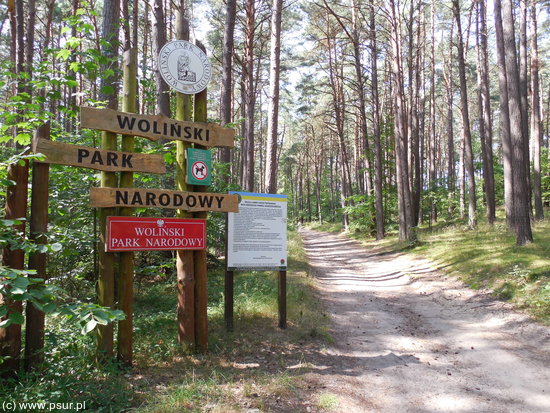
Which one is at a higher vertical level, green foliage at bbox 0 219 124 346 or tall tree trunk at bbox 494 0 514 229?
tall tree trunk at bbox 494 0 514 229

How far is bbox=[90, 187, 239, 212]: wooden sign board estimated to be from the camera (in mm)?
3912

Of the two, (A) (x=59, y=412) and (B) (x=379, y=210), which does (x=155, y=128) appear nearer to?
(A) (x=59, y=412)

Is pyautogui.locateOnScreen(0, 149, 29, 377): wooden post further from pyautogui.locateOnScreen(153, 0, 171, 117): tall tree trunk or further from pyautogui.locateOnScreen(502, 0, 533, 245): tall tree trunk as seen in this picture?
pyautogui.locateOnScreen(502, 0, 533, 245): tall tree trunk

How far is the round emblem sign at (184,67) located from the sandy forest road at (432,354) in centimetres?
391

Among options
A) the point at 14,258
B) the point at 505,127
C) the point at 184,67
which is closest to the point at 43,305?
the point at 14,258

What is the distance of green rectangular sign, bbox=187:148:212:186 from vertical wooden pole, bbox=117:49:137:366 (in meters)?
0.72

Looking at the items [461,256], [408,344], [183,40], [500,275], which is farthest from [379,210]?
[183,40]

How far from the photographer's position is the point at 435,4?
22797 millimetres

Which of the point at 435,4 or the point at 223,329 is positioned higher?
the point at 435,4

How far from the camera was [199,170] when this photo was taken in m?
4.68

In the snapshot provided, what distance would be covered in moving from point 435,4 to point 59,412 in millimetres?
27627

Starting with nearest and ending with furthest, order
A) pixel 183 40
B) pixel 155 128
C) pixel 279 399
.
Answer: pixel 279 399 < pixel 155 128 < pixel 183 40

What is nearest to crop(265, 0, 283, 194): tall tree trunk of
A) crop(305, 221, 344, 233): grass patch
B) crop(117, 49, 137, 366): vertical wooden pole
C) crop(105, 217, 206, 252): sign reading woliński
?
crop(105, 217, 206, 252): sign reading woliński

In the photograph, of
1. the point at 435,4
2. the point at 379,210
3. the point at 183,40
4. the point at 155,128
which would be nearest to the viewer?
the point at 155,128
